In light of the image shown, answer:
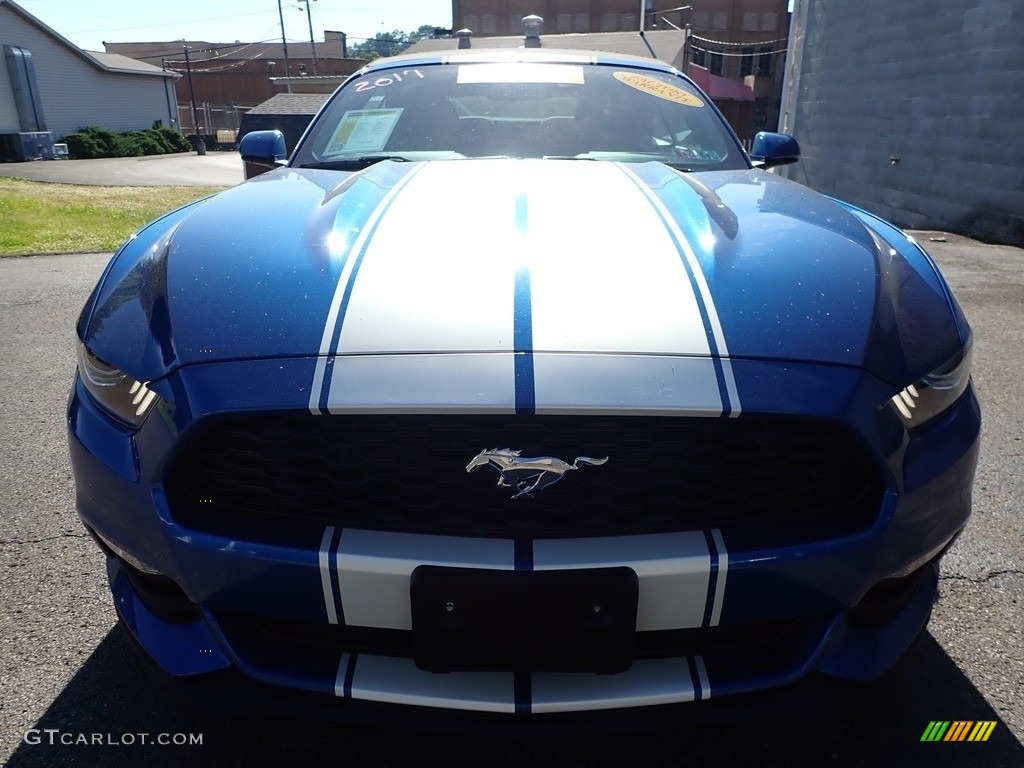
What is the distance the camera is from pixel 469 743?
5.18 ft

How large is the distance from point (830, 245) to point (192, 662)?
1.47 metres

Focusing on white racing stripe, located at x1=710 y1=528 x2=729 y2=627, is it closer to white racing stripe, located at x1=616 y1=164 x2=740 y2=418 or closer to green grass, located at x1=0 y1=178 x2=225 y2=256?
white racing stripe, located at x1=616 y1=164 x2=740 y2=418

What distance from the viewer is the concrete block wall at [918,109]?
305 inches

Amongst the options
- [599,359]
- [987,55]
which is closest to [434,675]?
[599,359]

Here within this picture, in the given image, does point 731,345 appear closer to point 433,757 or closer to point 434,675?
point 434,675

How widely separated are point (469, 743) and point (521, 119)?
200cm

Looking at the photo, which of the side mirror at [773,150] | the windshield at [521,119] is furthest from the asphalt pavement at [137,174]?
the side mirror at [773,150]

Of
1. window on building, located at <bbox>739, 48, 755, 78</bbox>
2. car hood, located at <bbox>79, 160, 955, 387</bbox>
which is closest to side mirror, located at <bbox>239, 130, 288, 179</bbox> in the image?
car hood, located at <bbox>79, 160, 955, 387</bbox>

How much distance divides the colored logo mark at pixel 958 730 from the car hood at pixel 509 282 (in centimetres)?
80

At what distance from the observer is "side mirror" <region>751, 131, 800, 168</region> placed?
119 inches

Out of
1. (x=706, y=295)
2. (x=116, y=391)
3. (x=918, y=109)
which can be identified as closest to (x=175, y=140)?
(x=918, y=109)

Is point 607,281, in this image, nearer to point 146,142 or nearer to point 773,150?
point 773,150

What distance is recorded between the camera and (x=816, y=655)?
1.33 m

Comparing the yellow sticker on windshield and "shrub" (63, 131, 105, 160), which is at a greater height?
the yellow sticker on windshield
